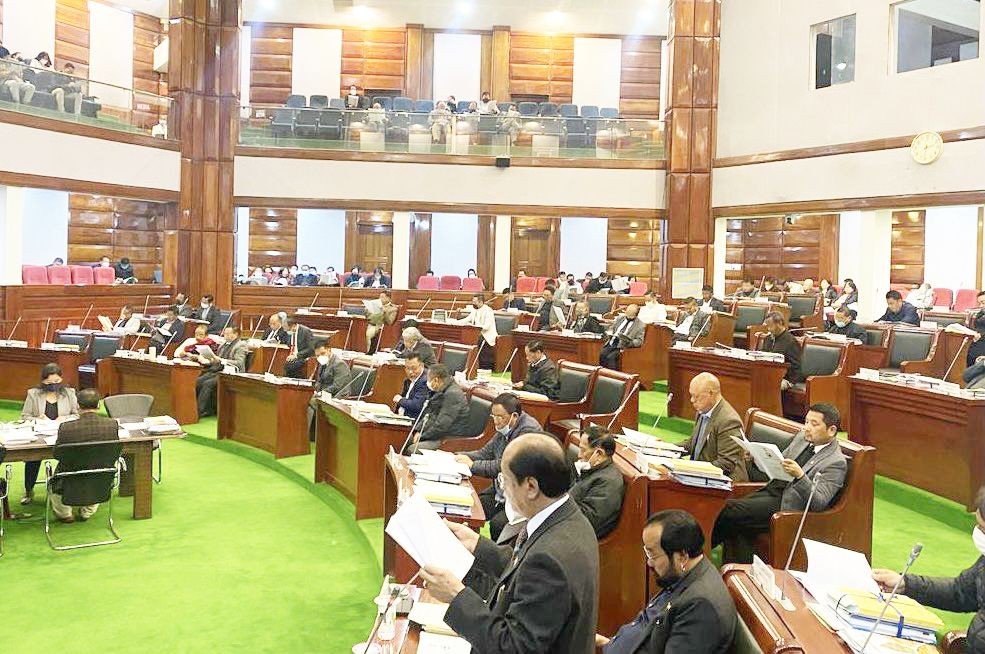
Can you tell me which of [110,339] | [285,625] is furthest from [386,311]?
[285,625]

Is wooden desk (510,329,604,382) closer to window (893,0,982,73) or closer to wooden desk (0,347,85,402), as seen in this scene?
wooden desk (0,347,85,402)

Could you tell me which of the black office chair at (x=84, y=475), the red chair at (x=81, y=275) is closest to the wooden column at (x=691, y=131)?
the red chair at (x=81, y=275)

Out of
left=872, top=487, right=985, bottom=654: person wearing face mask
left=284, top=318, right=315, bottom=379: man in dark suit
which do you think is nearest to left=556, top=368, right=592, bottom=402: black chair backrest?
left=284, top=318, right=315, bottom=379: man in dark suit

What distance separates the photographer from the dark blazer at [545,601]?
6.60 feet

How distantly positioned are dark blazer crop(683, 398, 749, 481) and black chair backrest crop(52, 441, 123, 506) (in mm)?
3668

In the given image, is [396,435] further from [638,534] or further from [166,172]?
[166,172]

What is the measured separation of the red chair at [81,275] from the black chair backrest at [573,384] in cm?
970

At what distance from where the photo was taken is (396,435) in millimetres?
5910

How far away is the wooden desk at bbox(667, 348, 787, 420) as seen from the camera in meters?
7.38

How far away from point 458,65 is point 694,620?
1867 centimetres

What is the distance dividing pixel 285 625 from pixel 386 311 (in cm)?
761

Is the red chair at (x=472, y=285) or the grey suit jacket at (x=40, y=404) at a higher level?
the red chair at (x=472, y=285)

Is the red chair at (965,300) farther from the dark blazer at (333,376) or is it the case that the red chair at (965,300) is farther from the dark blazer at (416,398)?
the dark blazer at (416,398)

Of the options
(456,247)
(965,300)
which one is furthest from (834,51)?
(456,247)
